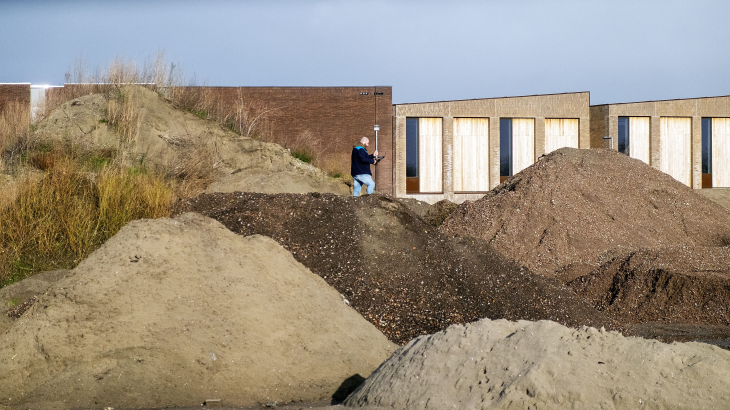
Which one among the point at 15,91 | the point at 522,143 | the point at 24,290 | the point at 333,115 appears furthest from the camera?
the point at 522,143

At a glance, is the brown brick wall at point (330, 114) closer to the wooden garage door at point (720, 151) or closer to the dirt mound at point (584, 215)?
the dirt mound at point (584, 215)

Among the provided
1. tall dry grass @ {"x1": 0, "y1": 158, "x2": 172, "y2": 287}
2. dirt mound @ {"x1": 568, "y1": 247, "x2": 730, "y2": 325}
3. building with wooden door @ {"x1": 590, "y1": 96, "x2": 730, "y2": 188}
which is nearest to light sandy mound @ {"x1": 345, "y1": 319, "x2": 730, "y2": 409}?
dirt mound @ {"x1": 568, "y1": 247, "x2": 730, "y2": 325}

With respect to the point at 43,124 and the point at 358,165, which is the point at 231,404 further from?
the point at 43,124

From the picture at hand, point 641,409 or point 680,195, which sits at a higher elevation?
point 680,195

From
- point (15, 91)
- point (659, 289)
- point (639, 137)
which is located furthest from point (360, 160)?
point (15, 91)

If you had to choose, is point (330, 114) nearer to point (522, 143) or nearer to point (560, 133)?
point (522, 143)

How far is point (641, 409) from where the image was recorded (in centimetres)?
402

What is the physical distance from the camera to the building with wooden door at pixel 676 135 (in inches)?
1081

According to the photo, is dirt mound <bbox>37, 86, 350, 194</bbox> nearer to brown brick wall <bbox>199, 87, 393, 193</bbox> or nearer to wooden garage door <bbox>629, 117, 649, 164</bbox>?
brown brick wall <bbox>199, 87, 393, 193</bbox>

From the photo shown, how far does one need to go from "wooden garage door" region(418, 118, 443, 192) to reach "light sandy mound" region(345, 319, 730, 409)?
21228 millimetres

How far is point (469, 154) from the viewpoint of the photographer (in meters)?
26.5

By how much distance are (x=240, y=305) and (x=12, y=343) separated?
6.53 feet

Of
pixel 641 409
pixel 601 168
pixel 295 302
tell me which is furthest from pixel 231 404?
pixel 601 168

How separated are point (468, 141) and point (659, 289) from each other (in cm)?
1655
